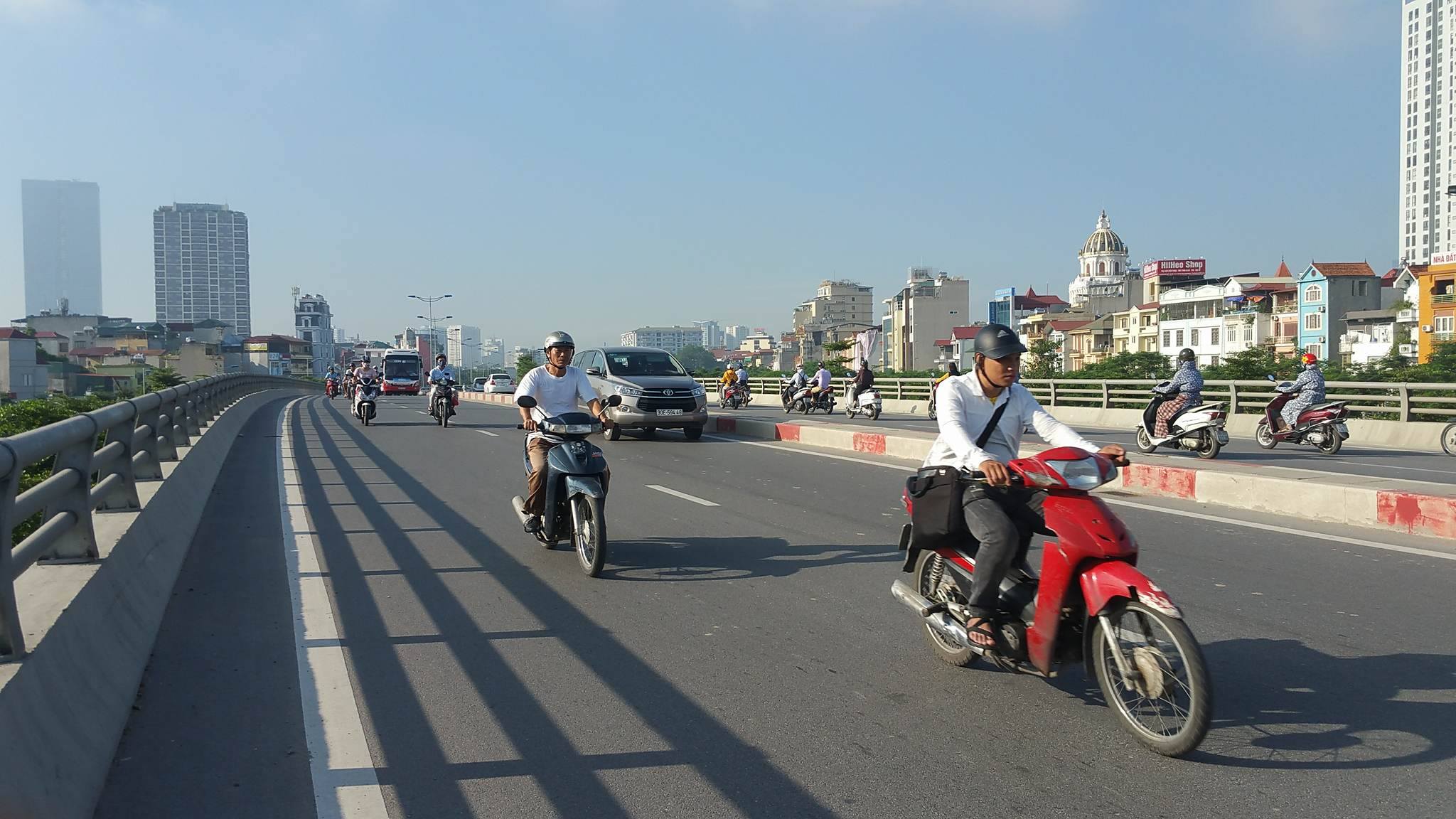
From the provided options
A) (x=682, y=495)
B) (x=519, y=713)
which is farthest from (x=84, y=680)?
(x=682, y=495)

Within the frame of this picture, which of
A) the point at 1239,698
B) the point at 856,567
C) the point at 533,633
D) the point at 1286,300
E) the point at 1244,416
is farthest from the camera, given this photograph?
the point at 1286,300

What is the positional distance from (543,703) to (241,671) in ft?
5.28

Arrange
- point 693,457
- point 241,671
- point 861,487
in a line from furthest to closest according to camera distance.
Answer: point 693,457, point 861,487, point 241,671

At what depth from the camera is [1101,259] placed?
7530 inches

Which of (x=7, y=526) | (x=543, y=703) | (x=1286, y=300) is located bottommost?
(x=543, y=703)

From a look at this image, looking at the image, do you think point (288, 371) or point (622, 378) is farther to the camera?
point (288, 371)

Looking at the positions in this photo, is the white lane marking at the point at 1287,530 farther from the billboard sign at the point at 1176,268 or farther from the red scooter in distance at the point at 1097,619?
the billboard sign at the point at 1176,268

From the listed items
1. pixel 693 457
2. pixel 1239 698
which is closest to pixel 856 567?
pixel 1239 698

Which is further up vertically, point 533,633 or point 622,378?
point 622,378

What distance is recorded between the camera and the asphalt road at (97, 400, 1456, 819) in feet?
12.6

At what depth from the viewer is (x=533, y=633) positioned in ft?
19.9

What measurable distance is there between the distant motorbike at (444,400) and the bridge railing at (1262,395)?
18.5 ft

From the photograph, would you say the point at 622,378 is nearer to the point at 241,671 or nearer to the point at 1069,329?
the point at 241,671

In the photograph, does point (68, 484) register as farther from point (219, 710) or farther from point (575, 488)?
point (575, 488)
